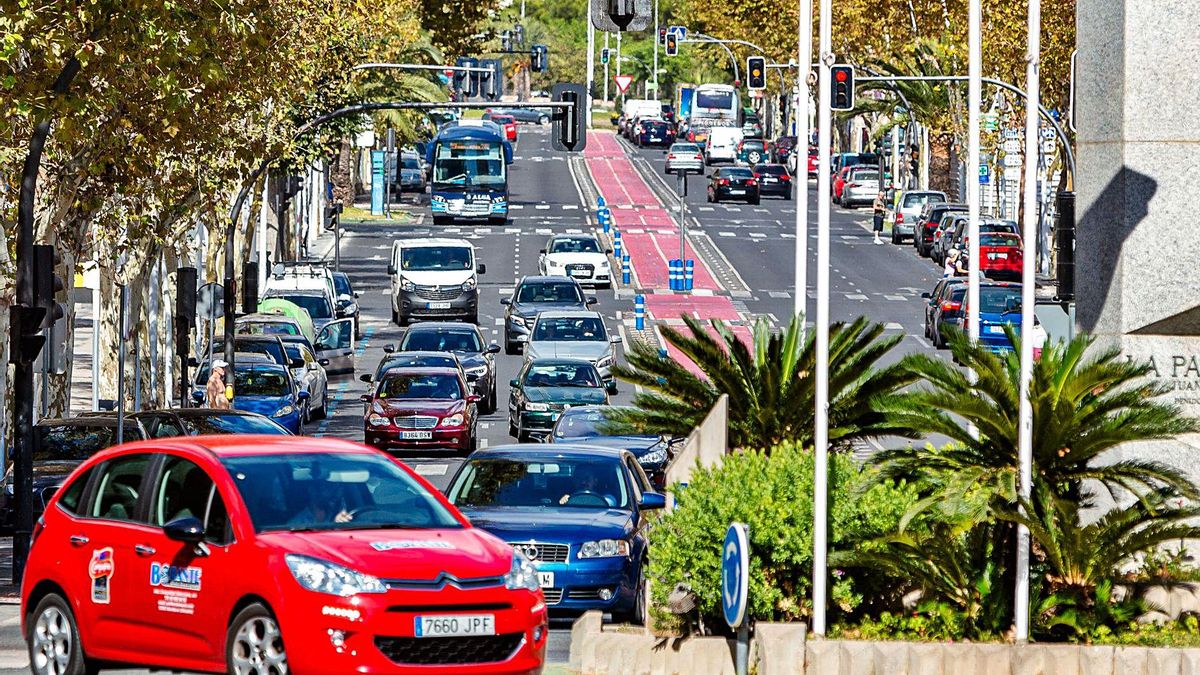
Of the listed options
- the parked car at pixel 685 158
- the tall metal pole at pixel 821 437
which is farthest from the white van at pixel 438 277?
the parked car at pixel 685 158

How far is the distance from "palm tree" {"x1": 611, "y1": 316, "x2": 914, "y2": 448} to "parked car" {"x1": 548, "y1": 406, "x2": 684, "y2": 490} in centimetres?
648

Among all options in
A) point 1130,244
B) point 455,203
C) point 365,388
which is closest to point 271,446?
point 1130,244

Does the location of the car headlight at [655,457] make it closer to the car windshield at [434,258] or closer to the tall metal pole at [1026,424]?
the tall metal pole at [1026,424]

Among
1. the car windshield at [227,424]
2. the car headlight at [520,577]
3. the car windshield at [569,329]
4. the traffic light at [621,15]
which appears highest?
the traffic light at [621,15]

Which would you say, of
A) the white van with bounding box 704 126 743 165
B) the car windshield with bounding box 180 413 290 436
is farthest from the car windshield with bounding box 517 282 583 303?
the white van with bounding box 704 126 743 165

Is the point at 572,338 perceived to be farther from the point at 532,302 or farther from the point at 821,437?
the point at 821,437

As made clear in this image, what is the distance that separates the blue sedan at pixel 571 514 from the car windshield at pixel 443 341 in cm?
2544

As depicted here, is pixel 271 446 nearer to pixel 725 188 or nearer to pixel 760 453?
pixel 760 453

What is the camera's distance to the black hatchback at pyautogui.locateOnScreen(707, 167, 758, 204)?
96.6 m

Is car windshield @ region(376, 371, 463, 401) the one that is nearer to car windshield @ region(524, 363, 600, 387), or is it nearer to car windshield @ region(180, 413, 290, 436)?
car windshield @ region(524, 363, 600, 387)

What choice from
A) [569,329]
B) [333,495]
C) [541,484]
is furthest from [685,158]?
[333,495]

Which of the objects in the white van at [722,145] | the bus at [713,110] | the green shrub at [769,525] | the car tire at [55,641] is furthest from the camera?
the bus at [713,110]

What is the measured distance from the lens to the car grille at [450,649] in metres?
12.1

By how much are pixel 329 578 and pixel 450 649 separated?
758mm
